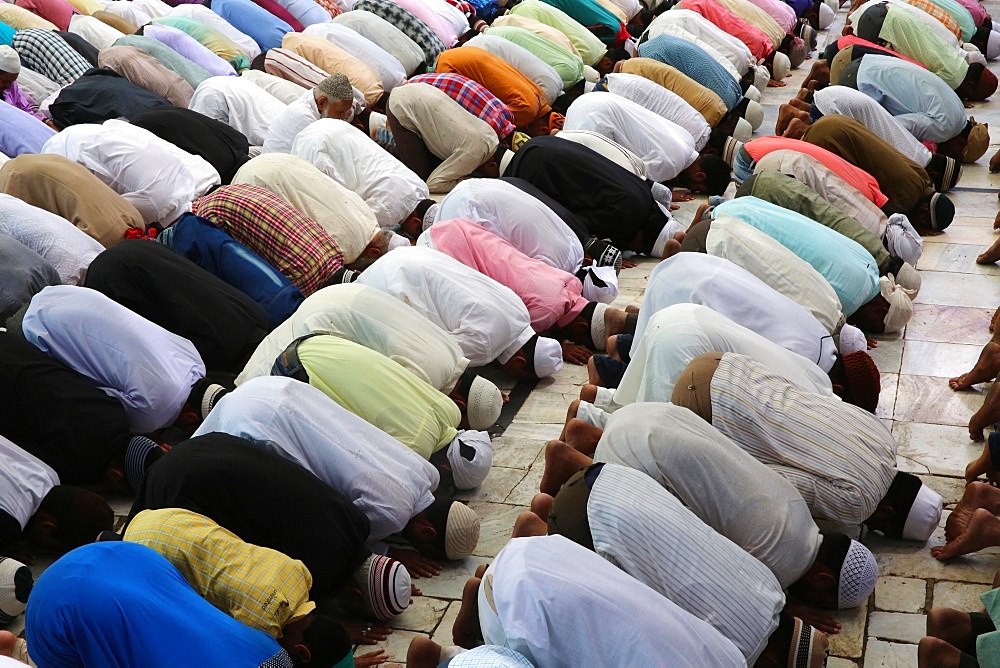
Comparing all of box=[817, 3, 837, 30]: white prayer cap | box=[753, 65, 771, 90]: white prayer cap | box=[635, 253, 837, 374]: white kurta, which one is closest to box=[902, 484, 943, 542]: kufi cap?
box=[635, 253, 837, 374]: white kurta

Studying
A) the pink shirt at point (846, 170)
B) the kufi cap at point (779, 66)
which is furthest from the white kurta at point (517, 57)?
the kufi cap at point (779, 66)

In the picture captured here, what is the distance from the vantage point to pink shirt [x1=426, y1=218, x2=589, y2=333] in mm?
5406

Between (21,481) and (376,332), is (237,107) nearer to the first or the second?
(376,332)

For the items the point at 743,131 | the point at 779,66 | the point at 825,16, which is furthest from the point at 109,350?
the point at 825,16

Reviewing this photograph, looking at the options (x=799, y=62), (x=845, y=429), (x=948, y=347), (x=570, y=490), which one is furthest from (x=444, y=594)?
(x=799, y=62)

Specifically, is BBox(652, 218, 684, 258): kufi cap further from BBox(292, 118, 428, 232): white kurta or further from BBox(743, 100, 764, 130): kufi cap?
BBox(743, 100, 764, 130): kufi cap

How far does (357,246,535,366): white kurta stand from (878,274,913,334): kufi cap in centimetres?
158

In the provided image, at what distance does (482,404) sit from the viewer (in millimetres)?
4793

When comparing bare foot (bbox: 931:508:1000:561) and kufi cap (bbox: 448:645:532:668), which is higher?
kufi cap (bbox: 448:645:532:668)

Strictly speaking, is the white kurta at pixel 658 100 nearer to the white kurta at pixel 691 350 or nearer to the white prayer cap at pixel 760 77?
the white prayer cap at pixel 760 77

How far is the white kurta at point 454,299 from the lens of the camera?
502cm

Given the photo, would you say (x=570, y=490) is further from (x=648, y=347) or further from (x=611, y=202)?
(x=611, y=202)

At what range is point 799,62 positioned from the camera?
9.86m

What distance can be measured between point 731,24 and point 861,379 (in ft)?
16.8
